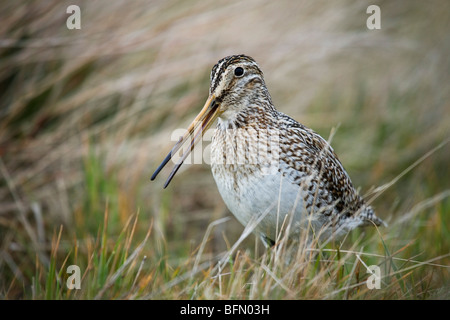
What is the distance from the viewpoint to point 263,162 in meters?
4.47

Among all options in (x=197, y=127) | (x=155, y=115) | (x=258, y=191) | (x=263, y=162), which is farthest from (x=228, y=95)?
(x=155, y=115)

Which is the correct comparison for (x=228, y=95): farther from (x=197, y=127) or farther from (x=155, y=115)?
(x=155, y=115)

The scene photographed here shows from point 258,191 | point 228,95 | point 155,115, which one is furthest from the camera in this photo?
point 155,115

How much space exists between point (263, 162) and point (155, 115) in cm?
275

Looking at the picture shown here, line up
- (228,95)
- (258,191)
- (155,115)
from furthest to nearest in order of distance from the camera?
(155,115) → (228,95) → (258,191)

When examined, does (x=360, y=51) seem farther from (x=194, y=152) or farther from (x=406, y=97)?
(x=194, y=152)

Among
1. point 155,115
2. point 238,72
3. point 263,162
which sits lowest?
point 263,162

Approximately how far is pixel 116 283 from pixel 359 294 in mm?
1577

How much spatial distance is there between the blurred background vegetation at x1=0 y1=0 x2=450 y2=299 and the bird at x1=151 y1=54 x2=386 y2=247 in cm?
100

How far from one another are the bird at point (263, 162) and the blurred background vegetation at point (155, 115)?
1.00m

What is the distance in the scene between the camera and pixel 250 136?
4.62m

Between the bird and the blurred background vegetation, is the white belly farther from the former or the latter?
the blurred background vegetation

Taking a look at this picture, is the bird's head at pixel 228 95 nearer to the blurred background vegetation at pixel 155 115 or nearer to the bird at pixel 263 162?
the bird at pixel 263 162

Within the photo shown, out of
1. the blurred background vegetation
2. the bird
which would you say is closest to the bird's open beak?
the bird
